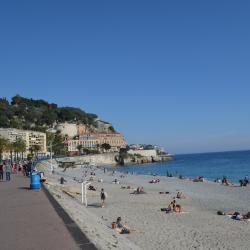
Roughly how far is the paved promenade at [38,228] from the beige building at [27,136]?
120355 mm

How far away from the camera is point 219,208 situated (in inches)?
918

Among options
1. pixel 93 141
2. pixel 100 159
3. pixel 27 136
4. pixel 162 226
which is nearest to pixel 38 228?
pixel 162 226

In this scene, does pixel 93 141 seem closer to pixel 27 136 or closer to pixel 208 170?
pixel 27 136

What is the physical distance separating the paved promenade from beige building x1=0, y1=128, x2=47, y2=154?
120 m

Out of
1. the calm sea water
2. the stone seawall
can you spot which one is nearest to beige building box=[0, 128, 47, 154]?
the stone seawall

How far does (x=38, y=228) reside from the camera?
970cm


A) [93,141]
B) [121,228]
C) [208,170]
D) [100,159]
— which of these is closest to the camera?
[121,228]

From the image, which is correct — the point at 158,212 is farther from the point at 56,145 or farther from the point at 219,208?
the point at 56,145

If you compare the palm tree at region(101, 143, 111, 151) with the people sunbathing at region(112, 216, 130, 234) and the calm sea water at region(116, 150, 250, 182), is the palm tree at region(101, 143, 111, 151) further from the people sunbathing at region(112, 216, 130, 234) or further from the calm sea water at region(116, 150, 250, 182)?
the people sunbathing at region(112, 216, 130, 234)

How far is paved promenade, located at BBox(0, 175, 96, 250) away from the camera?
26.1 ft

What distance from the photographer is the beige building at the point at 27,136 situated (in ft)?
442

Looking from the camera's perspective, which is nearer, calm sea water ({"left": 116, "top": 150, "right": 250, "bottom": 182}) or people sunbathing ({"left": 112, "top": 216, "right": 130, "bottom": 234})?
people sunbathing ({"left": 112, "top": 216, "right": 130, "bottom": 234})

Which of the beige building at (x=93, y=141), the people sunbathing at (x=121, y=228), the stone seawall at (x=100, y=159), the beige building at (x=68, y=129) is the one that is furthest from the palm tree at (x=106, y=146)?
the people sunbathing at (x=121, y=228)

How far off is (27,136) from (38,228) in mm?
142357
